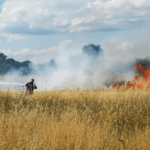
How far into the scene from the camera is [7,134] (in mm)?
4215

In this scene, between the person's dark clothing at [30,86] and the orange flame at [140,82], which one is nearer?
the person's dark clothing at [30,86]

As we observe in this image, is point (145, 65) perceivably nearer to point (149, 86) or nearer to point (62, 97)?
point (149, 86)

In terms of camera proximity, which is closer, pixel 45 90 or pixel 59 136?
pixel 59 136

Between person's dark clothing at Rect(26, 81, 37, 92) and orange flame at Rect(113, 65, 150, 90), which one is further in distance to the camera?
orange flame at Rect(113, 65, 150, 90)

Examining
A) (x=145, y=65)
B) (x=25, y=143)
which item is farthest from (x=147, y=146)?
(x=145, y=65)

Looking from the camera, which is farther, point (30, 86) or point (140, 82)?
point (140, 82)

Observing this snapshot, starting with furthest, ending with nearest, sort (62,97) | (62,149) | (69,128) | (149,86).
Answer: (149,86) → (62,97) → (69,128) → (62,149)

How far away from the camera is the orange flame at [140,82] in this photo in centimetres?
1455

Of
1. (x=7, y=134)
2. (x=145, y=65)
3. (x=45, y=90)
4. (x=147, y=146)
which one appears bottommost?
(x=147, y=146)

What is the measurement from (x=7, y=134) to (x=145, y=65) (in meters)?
21.4

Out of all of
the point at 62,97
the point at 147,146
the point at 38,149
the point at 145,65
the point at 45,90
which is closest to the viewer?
the point at 38,149

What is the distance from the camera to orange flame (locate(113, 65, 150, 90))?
573 inches

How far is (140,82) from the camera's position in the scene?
15844mm

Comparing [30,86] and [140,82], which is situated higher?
[140,82]
